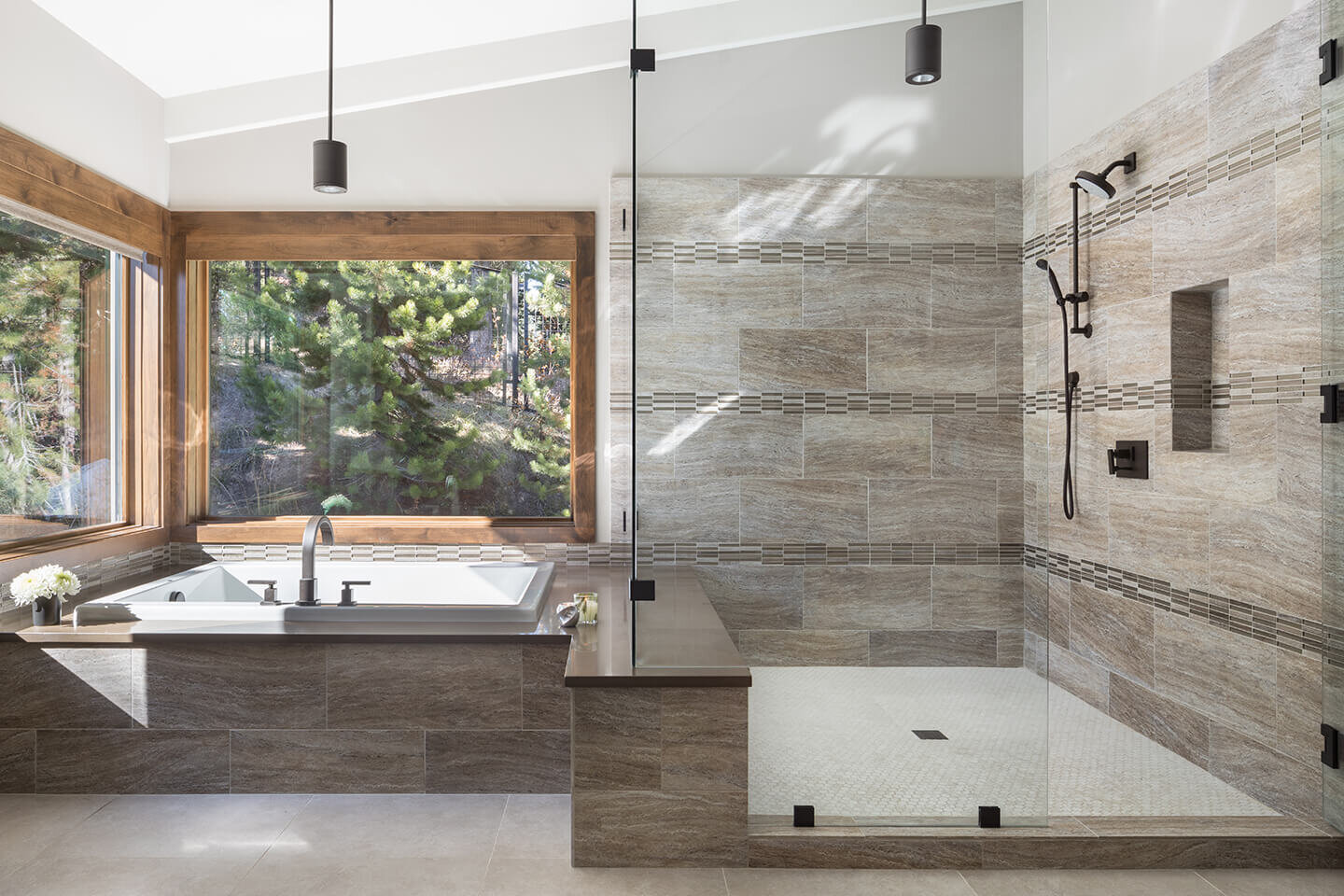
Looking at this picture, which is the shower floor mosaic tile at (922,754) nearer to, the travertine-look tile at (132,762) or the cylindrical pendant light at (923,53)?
the cylindrical pendant light at (923,53)

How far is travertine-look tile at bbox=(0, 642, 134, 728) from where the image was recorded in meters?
2.73

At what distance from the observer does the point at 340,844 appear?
2412 mm

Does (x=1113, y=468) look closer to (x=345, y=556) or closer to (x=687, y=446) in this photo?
(x=687, y=446)

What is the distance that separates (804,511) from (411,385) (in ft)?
7.11

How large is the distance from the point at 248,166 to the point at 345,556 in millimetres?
1803

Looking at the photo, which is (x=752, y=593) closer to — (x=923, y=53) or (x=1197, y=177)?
(x=923, y=53)

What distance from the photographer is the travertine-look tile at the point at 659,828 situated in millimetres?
2271

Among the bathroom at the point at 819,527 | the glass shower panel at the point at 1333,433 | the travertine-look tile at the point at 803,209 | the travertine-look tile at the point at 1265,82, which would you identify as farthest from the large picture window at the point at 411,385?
the glass shower panel at the point at 1333,433

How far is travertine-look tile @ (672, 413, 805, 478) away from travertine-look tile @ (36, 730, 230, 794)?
1686 millimetres

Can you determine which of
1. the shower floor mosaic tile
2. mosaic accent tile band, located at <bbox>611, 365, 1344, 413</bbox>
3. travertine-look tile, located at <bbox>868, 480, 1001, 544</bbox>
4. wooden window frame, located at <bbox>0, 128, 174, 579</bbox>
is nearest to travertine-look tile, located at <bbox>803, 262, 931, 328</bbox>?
mosaic accent tile band, located at <bbox>611, 365, 1344, 413</bbox>

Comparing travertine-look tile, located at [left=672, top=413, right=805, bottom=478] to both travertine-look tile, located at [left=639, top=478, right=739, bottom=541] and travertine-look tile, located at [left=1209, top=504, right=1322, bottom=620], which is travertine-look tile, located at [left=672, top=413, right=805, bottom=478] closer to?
travertine-look tile, located at [left=639, top=478, right=739, bottom=541]

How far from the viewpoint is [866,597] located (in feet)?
8.17

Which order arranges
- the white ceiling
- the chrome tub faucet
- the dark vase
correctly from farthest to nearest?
the white ceiling < the chrome tub faucet < the dark vase

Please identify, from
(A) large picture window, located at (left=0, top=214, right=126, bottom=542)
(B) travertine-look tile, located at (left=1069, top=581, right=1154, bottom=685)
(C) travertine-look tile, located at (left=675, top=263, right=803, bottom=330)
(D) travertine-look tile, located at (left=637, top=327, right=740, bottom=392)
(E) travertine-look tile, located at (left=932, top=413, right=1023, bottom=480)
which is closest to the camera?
(E) travertine-look tile, located at (left=932, top=413, right=1023, bottom=480)
